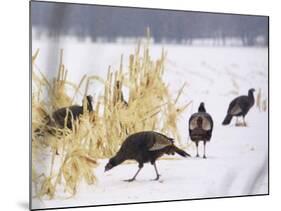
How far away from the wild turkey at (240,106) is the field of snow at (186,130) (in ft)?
0.09

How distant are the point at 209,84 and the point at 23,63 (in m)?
0.93

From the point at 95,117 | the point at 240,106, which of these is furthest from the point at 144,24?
the point at 240,106

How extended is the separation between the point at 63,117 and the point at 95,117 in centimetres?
15

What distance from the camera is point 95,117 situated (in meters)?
2.61

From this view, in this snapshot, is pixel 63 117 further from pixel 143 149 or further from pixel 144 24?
pixel 144 24

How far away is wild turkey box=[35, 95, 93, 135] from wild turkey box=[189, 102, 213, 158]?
0.54 metres

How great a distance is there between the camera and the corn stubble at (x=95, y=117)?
253cm

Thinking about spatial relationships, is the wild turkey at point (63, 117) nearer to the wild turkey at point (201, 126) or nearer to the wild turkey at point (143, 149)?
the wild turkey at point (143, 149)

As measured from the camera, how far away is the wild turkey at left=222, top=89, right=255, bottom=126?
2855 mm

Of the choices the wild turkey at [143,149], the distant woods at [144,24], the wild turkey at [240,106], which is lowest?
the wild turkey at [143,149]

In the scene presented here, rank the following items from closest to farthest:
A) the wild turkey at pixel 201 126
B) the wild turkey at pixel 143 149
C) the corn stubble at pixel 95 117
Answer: the corn stubble at pixel 95 117, the wild turkey at pixel 143 149, the wild turkey at pixel 201 126

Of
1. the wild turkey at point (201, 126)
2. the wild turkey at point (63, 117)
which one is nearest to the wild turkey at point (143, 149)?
the wild turkey at point (201, 126)

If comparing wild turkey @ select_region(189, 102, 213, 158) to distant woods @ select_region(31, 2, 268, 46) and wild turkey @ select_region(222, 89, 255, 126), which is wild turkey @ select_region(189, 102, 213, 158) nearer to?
wild turkey @ select_region(222, 89, 255, 126)

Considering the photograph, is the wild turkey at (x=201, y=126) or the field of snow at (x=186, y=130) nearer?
the field of snow at (x=186, y=130)
